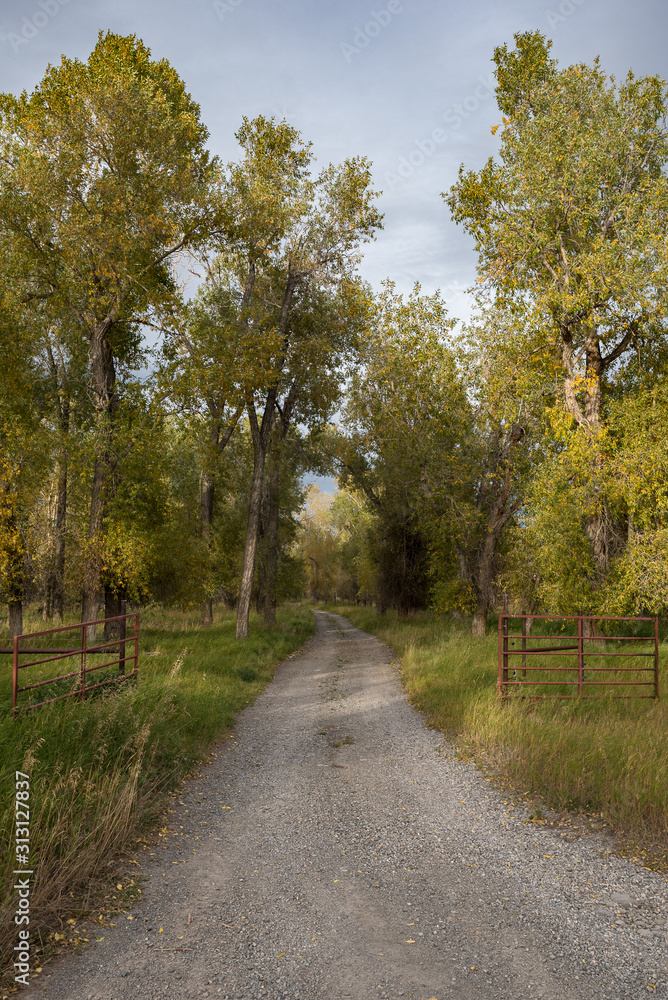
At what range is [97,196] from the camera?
14703mm

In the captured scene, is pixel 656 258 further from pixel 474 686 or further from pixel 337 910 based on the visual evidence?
pixel 337 910

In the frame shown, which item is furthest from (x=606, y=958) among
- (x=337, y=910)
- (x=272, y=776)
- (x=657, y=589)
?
(x=657, y=589)

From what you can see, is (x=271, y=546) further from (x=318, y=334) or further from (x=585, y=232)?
(x=585, y=232)

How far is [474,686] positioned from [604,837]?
5363mm

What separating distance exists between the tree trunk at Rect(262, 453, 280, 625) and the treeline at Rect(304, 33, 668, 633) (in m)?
6.15

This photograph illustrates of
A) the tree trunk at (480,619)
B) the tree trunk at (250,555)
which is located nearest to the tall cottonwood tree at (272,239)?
the tree trunk at (250,555)

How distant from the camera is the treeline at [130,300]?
1443 cm

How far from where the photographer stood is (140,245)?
15.0 m

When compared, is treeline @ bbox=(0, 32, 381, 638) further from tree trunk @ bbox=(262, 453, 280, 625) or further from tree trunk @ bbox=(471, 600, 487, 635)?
tree trunk @ bbox=(471, 600, 487, 635)

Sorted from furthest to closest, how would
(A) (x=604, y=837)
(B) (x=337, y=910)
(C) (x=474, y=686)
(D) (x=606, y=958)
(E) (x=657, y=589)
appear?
(E) (x=657, y=589), (C) (x=474, y=686), (A) (x=604, y=837), (B) (x=337, y=910), (D) (x=606, y=958)

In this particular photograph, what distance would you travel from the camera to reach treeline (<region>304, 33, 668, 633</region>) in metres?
14.2

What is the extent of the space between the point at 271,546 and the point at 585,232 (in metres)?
17.1

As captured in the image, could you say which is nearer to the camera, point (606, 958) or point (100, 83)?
point (606, 958)

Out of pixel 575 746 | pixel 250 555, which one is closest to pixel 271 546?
pixel 250 555
